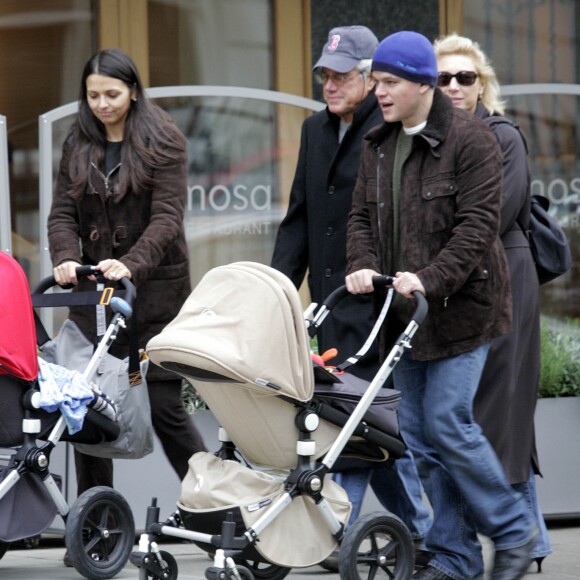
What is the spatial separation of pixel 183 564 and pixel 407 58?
2280 mm

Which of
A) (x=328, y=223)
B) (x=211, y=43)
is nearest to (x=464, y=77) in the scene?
(x=328, y=223)

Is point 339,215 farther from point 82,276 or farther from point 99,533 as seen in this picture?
point 99,533

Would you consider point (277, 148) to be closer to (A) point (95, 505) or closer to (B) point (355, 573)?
(A) point (95, 505)

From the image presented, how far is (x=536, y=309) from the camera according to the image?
5.79 meters

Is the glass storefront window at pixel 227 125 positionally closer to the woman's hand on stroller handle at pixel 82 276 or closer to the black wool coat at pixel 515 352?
the woman's hand on stroller handle at pixel 82 276

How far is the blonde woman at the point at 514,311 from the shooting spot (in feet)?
18.0

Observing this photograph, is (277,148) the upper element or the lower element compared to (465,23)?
lower

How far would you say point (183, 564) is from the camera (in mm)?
6066

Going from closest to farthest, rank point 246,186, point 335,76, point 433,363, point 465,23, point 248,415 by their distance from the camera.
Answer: point 248,415, point 433,363, point 335,76, point 246,186, point 465,23

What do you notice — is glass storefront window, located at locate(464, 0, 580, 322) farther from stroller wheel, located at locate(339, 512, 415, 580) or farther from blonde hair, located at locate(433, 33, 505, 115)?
stroller wheel, located at locate(339, 512, 415, 580)

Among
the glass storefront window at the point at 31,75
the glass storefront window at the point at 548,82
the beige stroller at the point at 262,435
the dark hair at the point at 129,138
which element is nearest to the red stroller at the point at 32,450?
the beige stroller at the point at 262,435

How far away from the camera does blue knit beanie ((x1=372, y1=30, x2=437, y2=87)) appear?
5.02m

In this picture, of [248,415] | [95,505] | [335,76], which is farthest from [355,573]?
[335,76]

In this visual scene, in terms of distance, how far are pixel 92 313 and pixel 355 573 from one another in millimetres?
1661
